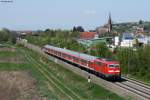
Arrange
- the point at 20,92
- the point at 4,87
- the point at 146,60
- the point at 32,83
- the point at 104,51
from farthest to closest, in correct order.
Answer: the point at 104,51
the point at 146,60
the point at 32,83
the point at 4,87
the point at 20,92

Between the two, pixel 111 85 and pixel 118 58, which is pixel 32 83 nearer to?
pixel 111 85

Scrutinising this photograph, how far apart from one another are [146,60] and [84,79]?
10579mm

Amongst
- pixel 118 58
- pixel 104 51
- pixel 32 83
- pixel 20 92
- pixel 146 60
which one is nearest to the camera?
pixel 20 92

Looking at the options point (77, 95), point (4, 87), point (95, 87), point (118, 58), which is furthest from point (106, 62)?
point (118, 58)

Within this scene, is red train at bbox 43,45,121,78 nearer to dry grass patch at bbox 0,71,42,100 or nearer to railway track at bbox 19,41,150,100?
railway track at bbox 19,41,150,100

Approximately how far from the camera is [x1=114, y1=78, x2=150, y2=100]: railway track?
4500 cm

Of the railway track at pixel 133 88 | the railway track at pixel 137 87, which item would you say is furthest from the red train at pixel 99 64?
the railway track at pixel 137 87

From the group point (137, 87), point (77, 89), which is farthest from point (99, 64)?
point (137, 87)

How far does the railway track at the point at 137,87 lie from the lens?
4500 centimetres

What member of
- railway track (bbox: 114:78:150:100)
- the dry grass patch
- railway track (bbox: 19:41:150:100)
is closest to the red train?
railway track (bbox: 19:41:150:100)

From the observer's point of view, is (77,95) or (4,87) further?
(4,87)

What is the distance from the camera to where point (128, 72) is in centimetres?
7156

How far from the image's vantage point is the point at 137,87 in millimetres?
51375

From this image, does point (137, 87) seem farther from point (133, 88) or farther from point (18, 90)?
point (18, 90)
